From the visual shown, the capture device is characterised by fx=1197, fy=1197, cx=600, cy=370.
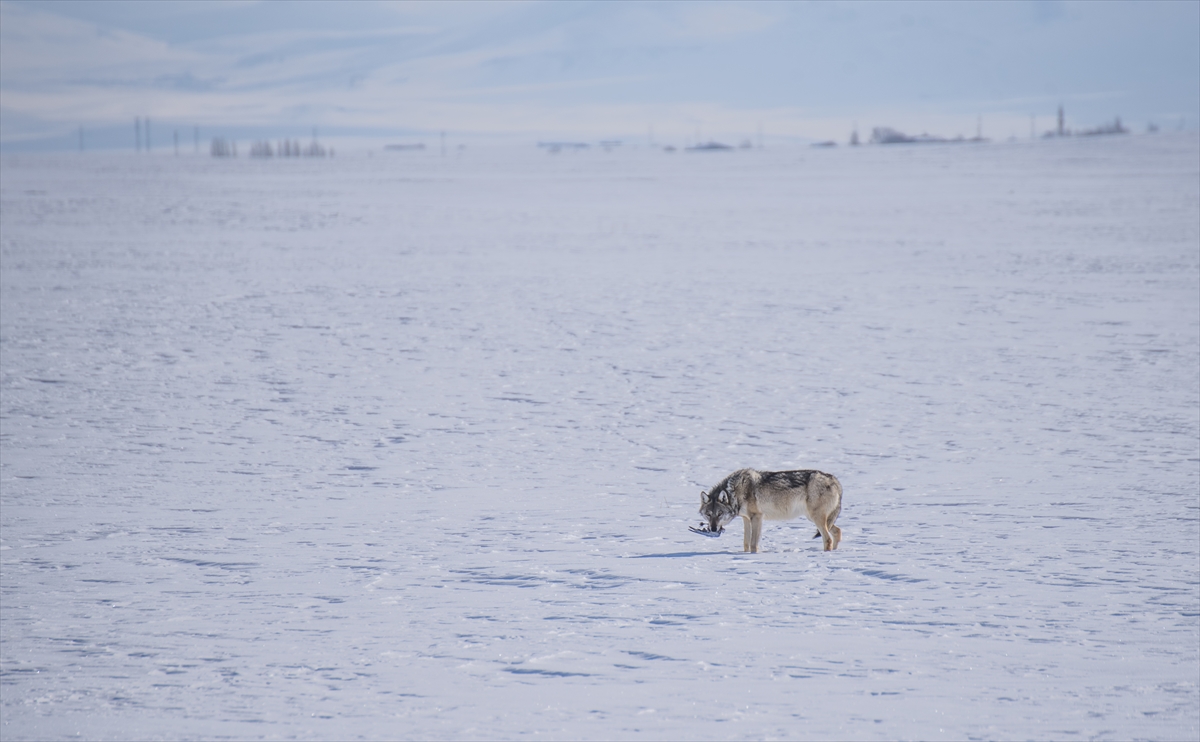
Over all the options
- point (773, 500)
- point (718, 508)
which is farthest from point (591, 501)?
point (773, 500)

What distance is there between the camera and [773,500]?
505 cm

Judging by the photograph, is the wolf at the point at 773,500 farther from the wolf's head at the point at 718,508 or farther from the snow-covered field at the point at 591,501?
the snow-covered field at the point at 591,501

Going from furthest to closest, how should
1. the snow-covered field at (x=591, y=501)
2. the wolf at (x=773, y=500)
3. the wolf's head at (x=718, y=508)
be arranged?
the wolf's head at (x=718, y=508)
the wolf at (x=773, y=500)
the snow-covered field at (x=591, y=501)

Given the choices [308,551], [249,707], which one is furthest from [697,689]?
[308,551]

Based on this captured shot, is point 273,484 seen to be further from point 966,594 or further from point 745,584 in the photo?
point 966,594

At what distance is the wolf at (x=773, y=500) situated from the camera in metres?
5.01

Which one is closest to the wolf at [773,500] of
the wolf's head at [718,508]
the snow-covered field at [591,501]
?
the wolf's head at [718,508]

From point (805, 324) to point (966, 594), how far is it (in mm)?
7890

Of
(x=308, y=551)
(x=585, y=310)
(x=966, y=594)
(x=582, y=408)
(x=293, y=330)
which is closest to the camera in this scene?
(x=966, y=594)

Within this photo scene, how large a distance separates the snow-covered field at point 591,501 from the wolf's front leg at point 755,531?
0.47ft

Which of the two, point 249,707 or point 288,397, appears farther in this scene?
point 288,397

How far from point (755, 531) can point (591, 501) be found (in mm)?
1319

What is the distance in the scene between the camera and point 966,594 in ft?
15.7

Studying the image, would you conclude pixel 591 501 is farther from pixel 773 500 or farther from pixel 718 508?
pixel 773 500
